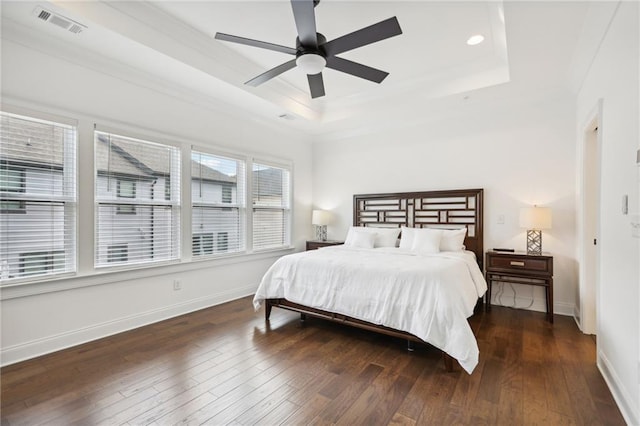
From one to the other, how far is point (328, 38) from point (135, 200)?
8.96 ft

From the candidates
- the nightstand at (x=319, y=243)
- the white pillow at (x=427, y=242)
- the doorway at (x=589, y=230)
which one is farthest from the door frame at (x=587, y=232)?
the nightstand at (x=319, y=243)

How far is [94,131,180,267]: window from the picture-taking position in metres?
3.12

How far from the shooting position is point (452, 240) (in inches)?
159

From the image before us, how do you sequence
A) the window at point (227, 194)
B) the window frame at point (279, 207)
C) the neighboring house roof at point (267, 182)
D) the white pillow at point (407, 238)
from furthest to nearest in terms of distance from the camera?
1. the neighboring house roof at point (267, 182)
2. the window frame at point (279, 207)
3. the window at point (227, 194)
4. the white pillow at point (407, 238)

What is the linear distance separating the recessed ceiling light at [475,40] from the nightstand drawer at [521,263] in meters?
2.48

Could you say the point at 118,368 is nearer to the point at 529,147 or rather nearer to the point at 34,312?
the point at 34,312

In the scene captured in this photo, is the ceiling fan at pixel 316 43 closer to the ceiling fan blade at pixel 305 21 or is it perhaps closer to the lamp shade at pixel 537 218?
the ceiling fan blade at pixel 305 21

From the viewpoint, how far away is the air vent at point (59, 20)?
233 centimetres

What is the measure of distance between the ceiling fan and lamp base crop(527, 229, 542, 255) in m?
2.93

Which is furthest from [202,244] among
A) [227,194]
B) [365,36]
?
[365,36]

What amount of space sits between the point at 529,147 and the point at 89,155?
5.18m

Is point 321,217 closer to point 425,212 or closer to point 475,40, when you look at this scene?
point 425,212

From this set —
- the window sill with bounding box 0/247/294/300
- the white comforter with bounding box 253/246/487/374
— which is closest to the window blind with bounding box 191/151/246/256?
the window sill with bounding box 0/247/294/300

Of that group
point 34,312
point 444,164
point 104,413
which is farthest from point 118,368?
point 444,164
